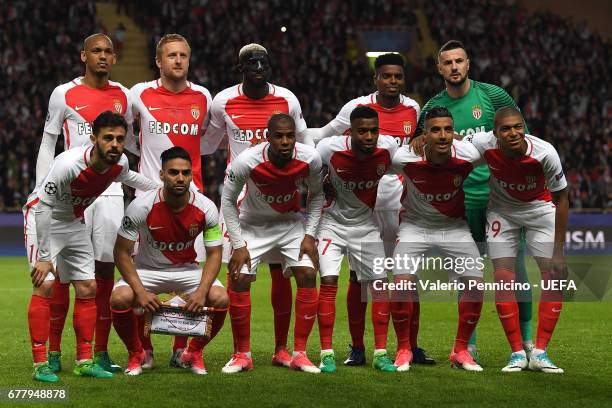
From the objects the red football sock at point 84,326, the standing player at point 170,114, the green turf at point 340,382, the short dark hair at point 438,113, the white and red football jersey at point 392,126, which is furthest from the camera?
the white and red football jersey at point 392,126

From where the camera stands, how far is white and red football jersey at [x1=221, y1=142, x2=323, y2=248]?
7.71m

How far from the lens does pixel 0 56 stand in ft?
85.8

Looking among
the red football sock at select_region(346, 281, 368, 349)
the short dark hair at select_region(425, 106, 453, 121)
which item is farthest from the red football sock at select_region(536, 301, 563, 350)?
the short dark hair at select_region(425, 106, 453, 121)

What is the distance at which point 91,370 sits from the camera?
7.43 metres

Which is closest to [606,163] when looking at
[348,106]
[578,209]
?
[578,209]

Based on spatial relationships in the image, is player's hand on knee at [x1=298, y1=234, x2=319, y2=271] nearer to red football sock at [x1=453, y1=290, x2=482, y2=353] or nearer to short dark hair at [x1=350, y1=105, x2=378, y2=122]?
short dark hair at [x1=350, y1=105, x2=378, y2=122]

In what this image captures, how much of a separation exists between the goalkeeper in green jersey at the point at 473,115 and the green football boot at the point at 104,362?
270 centimetres

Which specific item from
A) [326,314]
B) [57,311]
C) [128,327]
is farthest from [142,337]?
[326,314]

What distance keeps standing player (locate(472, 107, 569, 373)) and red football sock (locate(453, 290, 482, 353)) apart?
0.55 feet

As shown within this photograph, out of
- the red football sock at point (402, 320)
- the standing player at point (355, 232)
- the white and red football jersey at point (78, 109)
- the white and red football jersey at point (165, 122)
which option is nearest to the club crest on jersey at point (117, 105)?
the white and red football jersey at point (78, 109)

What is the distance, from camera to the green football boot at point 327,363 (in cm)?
768

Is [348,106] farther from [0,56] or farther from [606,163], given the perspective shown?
[0,56]

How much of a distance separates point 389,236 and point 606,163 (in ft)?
56.5

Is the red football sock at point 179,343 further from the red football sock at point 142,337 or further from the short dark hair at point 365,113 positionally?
the short dark hair at point 365,113
